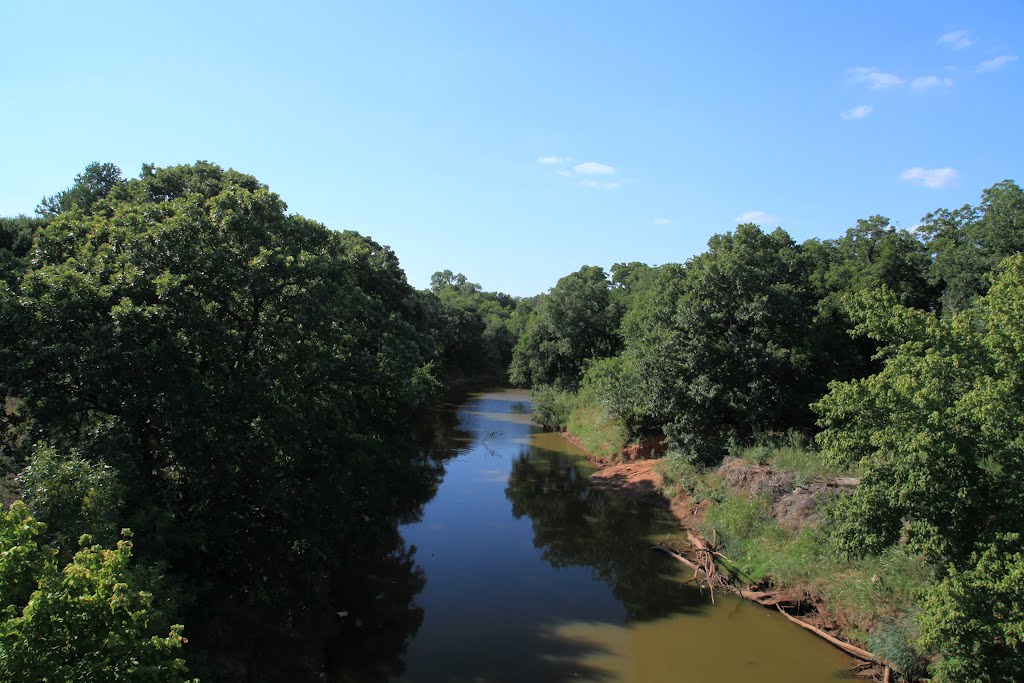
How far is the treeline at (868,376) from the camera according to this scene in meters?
11.9

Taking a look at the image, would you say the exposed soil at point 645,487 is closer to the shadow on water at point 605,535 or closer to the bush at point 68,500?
the shadow on water at point 605,535

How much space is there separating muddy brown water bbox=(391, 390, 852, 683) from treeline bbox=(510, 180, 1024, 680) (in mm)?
3693

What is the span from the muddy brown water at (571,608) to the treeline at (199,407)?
3.06 meters

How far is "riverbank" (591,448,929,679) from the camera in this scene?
605 inches

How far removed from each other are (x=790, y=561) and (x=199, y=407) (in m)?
16.7

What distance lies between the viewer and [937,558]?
13.1 m

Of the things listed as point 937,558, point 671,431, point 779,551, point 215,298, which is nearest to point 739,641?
point 779,551

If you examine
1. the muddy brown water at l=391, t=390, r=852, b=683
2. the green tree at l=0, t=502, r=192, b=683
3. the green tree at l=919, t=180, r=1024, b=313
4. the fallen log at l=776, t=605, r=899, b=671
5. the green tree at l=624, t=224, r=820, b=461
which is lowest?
the muddy brown water at l=391, t=390, r=852, b=683

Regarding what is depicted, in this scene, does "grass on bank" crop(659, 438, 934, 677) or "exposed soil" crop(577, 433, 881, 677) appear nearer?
"grass on bank" crop(659, 438, 934, 677)

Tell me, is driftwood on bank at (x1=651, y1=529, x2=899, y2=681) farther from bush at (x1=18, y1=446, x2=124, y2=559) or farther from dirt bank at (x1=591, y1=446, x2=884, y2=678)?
bush at (x1=18, y1=446, x2=124, y2=559)

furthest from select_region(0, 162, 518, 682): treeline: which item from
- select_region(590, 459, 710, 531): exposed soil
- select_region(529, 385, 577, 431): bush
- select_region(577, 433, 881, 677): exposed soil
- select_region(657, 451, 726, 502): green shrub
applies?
select_region(529, 385, 577, 431): bush

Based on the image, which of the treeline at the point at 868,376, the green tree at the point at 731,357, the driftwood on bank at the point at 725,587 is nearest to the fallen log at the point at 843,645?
the driftwood on bank at the point at 725,587

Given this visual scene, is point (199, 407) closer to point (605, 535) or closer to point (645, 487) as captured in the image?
point (605, 535)

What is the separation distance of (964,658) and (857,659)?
3.99m
